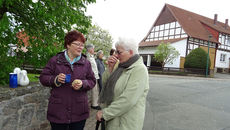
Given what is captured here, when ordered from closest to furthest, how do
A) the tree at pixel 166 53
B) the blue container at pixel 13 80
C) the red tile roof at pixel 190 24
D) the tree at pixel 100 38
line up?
Answer: the blue container at pixel 13 80
the tree at pixel 166 53
the red tile roof at pixel 190 24
the tree at pixel 100 38

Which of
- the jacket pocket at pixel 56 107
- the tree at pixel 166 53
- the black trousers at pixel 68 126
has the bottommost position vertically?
the black trousers at pixel 68 126

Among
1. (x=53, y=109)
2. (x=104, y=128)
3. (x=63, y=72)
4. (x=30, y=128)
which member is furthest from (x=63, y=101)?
(x=30, y=128)

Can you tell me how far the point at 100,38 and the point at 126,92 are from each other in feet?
92.7

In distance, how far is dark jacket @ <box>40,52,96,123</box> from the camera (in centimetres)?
198

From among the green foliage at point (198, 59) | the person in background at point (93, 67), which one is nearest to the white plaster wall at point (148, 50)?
the green foliage at point (198, 59)

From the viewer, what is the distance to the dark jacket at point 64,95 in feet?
6.50

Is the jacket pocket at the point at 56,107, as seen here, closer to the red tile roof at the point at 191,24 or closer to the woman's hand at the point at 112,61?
the woman's hand at the point at 112,61

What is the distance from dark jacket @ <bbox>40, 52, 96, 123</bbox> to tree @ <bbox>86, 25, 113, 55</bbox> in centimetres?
2642

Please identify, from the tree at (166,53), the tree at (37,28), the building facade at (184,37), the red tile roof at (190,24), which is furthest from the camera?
the red tile roof at (190,24)

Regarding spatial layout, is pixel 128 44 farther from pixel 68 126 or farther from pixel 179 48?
pixel 179 48

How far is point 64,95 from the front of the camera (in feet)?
6.56

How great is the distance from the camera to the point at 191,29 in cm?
2756

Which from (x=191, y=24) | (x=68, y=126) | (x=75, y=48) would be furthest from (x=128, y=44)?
(x=191, y=24)

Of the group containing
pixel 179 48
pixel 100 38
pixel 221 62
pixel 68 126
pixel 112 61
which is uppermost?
pixel 100 38
